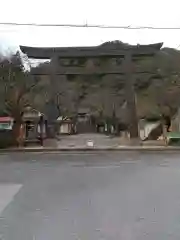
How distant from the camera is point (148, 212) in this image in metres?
7.21

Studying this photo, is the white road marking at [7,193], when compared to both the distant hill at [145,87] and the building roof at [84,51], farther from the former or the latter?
the distant hill at [145,87]

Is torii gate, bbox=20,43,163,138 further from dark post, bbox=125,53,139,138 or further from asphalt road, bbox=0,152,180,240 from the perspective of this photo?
asphalt road, bbox=0,152,180,240

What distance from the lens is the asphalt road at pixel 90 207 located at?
5.80m

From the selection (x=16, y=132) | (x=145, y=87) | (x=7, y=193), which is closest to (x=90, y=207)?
(x=7, y=193)

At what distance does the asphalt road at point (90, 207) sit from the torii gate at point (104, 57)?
22725mm

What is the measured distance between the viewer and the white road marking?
8420mm

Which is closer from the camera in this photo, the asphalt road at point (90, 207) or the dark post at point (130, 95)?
the asphalt road at point (90, 207)

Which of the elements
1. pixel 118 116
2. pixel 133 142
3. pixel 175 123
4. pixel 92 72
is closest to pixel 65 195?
pixel 133 142

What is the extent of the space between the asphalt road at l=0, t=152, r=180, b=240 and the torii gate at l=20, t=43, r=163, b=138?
2272 cm

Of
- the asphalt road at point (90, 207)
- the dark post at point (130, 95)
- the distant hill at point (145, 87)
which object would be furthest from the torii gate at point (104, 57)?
the asphalt road at point (90, 207)

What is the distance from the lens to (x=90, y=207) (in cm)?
776

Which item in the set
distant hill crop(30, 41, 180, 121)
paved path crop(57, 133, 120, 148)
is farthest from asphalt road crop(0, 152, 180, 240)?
distant hill crop(30, 41, 180, 121)

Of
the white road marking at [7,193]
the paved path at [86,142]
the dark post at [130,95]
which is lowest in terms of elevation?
the paved path at [86,142]

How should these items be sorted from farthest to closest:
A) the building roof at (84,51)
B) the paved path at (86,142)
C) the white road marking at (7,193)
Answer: the paved path at (86,142), the building roof at (84,51), the white road marking at (7,193)
